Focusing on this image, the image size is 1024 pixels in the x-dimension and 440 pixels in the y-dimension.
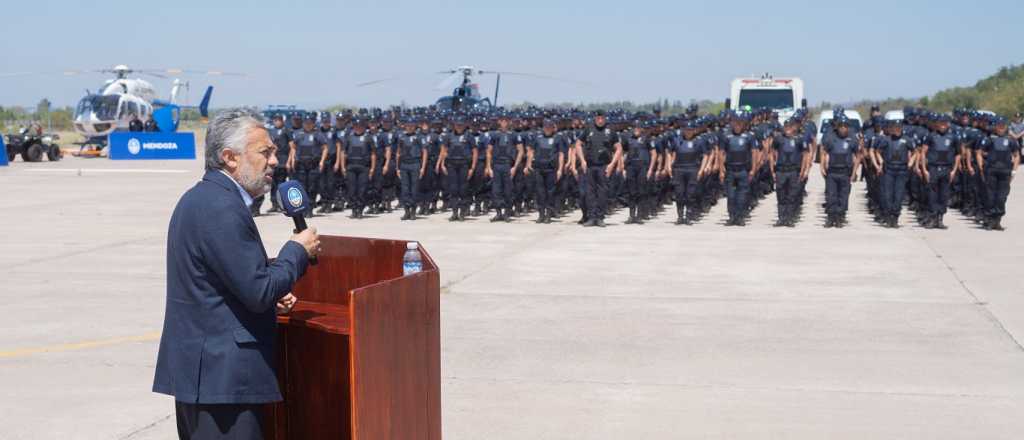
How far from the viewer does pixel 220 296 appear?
137 inches

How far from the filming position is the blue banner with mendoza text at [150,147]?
3719cm

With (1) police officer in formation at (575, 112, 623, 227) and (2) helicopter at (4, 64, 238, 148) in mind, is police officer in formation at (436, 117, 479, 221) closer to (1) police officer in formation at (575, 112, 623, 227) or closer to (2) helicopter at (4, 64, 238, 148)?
(1) police officer in formation at (575, 112, 623, 227)

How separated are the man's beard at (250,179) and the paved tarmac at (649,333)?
8.48 feet

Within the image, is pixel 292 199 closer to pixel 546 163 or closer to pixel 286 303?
pixel 286 303

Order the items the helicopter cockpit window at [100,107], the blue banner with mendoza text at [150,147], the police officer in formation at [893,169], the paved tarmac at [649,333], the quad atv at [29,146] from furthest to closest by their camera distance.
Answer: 1. the helicopter cockpit window at [100,107]
2. the blue banner with mendoza text at [150,147]
3. the quad atv at [29,146]
4. the police officer in formation at [893,169]
5. the paved tarmac at [649,333]

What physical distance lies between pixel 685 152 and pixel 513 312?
861cm

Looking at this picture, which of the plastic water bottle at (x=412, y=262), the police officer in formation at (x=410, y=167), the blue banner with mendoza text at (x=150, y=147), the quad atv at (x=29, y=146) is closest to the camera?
the plastic water bottle at (x=412, y=262)

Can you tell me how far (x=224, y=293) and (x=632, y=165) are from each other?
14.6 meters

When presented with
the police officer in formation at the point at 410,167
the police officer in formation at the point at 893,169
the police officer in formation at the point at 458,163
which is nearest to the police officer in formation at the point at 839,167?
the police officer in formation at the point at 893,169

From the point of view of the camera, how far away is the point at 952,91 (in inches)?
3440

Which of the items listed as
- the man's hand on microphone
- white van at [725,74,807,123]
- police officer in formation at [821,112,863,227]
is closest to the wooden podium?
the man's hand on microphone

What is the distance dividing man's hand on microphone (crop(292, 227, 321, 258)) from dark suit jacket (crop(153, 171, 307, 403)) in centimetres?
2

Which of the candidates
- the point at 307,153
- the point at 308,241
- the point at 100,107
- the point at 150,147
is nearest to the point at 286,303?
the point at 308,241

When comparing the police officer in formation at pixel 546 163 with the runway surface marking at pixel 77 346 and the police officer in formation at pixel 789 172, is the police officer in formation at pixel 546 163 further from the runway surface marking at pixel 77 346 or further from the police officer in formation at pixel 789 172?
the runway surface marking at pixel 77 346
